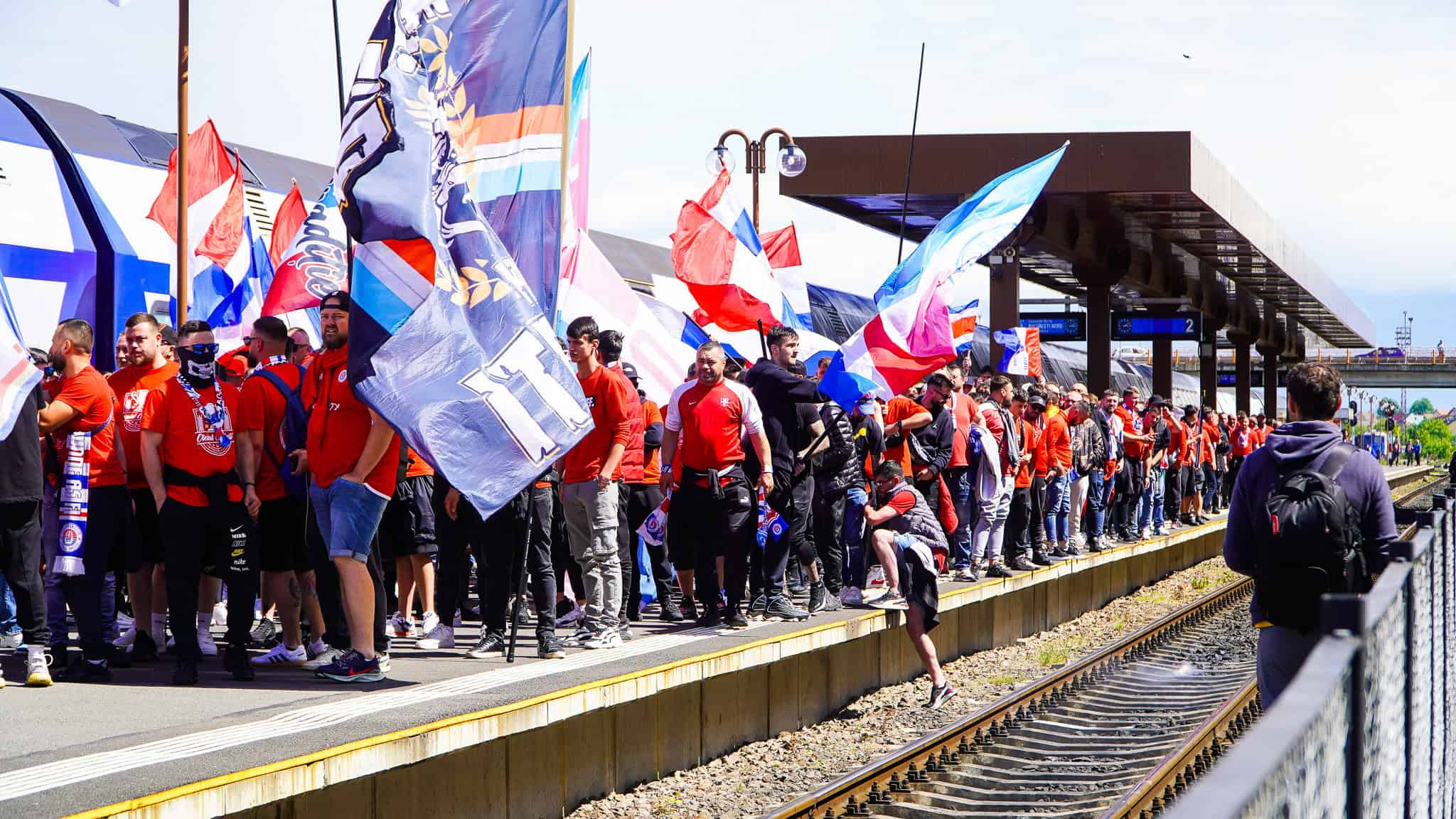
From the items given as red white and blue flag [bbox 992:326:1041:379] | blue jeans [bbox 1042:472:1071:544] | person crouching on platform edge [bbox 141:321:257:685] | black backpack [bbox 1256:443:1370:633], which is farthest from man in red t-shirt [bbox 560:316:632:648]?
red white and blue flag [bbox 992:326:1041:379]

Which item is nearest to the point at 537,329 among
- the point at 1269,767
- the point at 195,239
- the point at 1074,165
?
the point at 1269,767

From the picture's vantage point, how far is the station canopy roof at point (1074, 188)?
24578 millimetres

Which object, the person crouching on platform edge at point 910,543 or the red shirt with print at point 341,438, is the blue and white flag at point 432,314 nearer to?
the red shirt with print at point 341,438

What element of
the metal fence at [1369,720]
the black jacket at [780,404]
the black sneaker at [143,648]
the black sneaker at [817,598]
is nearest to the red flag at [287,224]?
the black jacket at [780,404]

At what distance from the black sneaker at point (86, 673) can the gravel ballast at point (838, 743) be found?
2.42m

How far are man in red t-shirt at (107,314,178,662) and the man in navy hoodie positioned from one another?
16.7 ft

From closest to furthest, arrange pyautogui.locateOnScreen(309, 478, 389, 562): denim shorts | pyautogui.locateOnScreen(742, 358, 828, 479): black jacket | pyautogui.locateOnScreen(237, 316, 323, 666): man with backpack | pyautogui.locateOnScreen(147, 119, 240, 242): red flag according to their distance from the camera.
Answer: pyautogui.locateOnScreen(309, 478, 389, 562): denim shorts, pyautogui.locateOnScreen(237, 316, 323, 666): man with backpack, pyautogui.locateOnScreen(742, 358, 828, 479): black jacket, pyautogui.locateOnScreen(147, 119, 240, 242): red flag

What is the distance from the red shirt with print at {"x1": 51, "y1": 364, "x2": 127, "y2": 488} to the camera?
7.50 m

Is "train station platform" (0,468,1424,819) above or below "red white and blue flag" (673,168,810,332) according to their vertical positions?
below

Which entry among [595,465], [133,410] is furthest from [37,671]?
[595,465]

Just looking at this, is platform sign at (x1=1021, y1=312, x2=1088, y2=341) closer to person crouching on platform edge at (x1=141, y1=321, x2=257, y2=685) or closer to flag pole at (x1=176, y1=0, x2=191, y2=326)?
flag pole at (x1=176, y1=0, x2=191, y2=326)

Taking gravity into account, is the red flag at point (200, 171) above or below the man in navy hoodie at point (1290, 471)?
above

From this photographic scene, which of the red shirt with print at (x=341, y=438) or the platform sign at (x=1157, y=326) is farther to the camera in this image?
the platform sign at (x=1157, y=326)

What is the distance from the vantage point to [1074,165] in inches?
978
